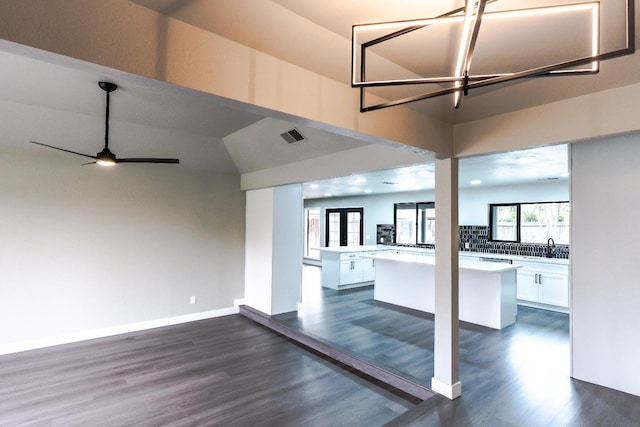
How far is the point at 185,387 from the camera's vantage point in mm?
3338

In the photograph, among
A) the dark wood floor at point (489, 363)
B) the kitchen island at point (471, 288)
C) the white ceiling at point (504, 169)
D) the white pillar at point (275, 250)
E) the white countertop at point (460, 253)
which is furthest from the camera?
the white countertop at point (460, 253)

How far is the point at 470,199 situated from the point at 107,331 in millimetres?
7420

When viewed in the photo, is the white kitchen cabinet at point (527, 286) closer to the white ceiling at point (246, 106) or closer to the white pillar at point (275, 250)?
the white ceiling at point (246, 106)

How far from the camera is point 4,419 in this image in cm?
276

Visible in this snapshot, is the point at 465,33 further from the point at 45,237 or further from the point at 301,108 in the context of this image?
the point at 45,237

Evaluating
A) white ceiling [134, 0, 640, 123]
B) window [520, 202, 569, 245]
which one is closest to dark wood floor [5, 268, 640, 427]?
window [520, 202, 569, 245]

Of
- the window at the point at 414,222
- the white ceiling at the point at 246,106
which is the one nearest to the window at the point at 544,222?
the white ceiling at the point at 246,106

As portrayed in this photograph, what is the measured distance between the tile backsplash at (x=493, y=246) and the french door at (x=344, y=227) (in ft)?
10.3

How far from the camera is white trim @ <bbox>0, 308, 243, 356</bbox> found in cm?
412

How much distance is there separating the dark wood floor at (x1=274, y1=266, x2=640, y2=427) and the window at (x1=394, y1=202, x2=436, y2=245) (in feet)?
9.95

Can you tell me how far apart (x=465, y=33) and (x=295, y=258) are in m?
4.95

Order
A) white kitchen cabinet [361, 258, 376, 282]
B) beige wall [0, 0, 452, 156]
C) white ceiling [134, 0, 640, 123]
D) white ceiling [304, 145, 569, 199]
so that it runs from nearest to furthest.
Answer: beige wall [0, 0, 452, 156] → white ceiling [134, 0, 640, 123] → white ceiling [304, 145, 569, 199] → white kitchen cabinet [361, 258, 376, 282]

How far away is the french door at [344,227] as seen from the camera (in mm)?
10102

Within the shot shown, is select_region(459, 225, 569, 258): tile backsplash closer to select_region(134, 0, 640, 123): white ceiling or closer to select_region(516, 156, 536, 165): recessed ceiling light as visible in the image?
select_region(516, 156, 536, 165): recessed ceiling light
